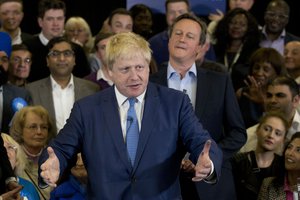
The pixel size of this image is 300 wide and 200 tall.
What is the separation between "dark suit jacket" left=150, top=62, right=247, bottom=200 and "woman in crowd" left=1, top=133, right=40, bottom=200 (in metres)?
1.10

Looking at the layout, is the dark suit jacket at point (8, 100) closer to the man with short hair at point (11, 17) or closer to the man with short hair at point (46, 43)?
the man with short hair at point (46, 43)

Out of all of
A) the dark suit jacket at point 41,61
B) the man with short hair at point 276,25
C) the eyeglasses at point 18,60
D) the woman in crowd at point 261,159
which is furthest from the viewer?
the man with short hair at point 276,25

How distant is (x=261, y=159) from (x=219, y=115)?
1017 mm

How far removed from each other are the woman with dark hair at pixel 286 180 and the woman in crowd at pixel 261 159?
109 millimetres

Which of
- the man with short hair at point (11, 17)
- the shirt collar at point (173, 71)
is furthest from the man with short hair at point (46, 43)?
the shirt collar at point (173, 71)

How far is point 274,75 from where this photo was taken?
6.45m

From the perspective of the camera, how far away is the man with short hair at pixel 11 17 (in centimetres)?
727

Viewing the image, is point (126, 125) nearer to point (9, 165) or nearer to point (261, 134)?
point (9, 165)

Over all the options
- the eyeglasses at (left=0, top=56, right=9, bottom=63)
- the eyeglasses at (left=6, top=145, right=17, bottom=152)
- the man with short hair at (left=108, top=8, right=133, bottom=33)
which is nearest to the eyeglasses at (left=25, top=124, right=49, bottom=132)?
the eyeglasses at (left=6, top=145, right=17, bottom=152)

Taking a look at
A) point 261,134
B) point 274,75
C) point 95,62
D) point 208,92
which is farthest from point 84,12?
point 208,92

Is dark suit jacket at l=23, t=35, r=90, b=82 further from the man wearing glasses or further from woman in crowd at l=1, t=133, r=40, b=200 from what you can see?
woman in crowd at l=1, t=133, r=40, b=200

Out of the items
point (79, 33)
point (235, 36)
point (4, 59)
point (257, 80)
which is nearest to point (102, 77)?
point (4, 59)

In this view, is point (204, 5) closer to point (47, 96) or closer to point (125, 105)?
point (47, 96)

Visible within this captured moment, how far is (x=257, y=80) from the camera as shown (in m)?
6.46
